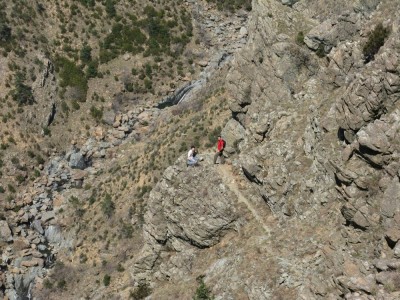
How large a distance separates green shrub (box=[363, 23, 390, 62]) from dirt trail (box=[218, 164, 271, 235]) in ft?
35.9

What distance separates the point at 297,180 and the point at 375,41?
861 cm

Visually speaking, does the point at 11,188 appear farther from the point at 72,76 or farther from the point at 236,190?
the point at 236,190

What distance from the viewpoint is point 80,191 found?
5638cm

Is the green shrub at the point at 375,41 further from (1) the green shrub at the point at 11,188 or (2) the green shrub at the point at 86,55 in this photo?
(2) the green shrub at the point at 86,55

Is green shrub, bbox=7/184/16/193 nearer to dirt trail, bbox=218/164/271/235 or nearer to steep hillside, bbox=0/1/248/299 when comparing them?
steep hillside, bbox=0/1/248/299

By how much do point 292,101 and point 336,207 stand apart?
8.50 metres

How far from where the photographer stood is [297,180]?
31.9 metres

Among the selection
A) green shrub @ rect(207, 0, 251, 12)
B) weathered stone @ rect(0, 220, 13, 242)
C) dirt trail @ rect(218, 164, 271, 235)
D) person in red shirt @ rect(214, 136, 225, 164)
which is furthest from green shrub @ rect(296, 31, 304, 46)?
green shrub @ rect(207, 0, 251, 12)

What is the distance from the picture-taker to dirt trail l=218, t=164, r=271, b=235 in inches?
1312

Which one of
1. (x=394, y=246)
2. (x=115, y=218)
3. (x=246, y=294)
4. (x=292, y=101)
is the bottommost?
(x=115, y=218)

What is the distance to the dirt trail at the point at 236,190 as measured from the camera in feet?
109

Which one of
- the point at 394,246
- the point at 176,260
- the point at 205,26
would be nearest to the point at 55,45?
the point at 205,26

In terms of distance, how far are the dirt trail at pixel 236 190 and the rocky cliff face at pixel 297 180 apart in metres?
0.08

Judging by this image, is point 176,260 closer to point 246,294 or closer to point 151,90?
point 246,294
